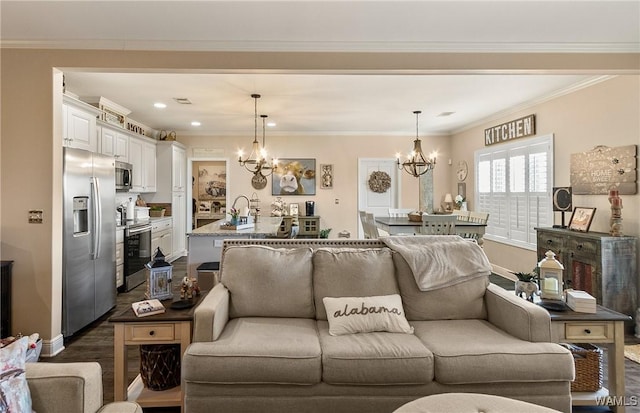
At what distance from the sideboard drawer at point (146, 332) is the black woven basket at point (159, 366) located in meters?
0.23

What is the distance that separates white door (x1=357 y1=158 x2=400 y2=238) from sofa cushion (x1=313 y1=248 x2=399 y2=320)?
4950 millimetres

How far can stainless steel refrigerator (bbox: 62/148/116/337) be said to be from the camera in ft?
10.4

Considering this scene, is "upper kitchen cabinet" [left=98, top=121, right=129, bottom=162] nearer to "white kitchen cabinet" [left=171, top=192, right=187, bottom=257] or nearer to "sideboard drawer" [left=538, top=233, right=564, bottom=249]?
"white kitchen cabinet" [left=171, top=192, right=187, bottom=257]

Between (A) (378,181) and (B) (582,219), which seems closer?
(B) (582,219)

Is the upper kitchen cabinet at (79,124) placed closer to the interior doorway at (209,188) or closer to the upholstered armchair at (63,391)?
the upholstered armchair at (63,391)

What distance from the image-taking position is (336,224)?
24.4 ft

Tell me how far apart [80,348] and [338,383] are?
8.18ft

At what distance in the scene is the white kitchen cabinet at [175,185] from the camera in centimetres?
656

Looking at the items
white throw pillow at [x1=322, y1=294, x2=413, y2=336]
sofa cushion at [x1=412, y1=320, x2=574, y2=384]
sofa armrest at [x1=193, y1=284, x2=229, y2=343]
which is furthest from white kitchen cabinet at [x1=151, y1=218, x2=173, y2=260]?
sofa cushion at [x1=412, y1=320, x2=574, y2=384]

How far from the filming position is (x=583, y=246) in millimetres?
3404

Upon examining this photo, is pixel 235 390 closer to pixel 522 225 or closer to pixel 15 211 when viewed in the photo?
pixel 15 211

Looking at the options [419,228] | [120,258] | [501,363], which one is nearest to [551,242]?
[419,228]

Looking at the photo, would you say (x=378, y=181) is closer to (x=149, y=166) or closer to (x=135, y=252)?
(x=149, y=166)

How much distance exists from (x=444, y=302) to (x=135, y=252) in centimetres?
429
